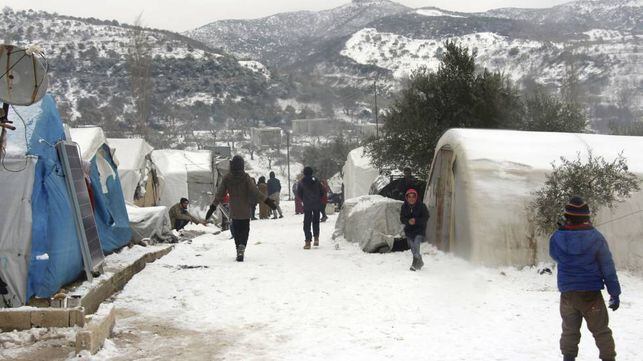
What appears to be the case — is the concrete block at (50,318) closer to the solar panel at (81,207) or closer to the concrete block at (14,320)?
the concrete block at (14,320)

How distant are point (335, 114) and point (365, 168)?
3726 inches

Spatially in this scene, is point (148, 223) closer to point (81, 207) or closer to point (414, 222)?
point (81, 207)

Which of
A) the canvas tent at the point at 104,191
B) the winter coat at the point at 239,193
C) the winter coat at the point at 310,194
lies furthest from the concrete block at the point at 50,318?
the winter coat at the point at 310,194

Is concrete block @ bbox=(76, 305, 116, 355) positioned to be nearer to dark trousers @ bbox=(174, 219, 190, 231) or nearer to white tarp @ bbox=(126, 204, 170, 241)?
white tarp @ bbox=(126, 204, 170, 241)

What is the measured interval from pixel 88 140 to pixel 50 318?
5478 millimetres

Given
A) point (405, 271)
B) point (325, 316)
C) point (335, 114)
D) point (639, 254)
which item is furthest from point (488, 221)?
point (335, 114)

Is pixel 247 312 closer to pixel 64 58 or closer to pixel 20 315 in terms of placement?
pixel 20 315

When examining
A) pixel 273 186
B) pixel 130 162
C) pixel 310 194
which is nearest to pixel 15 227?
pixel 310 194

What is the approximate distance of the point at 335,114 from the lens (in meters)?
116

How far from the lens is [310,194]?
476 inches

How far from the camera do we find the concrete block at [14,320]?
5555mm

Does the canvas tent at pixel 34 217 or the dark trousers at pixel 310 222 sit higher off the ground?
the canvas tent at pixel 34 217

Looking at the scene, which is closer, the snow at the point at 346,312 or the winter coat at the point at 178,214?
the snow at the point at 346,312

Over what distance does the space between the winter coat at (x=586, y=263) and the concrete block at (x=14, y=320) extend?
15.0 ft
